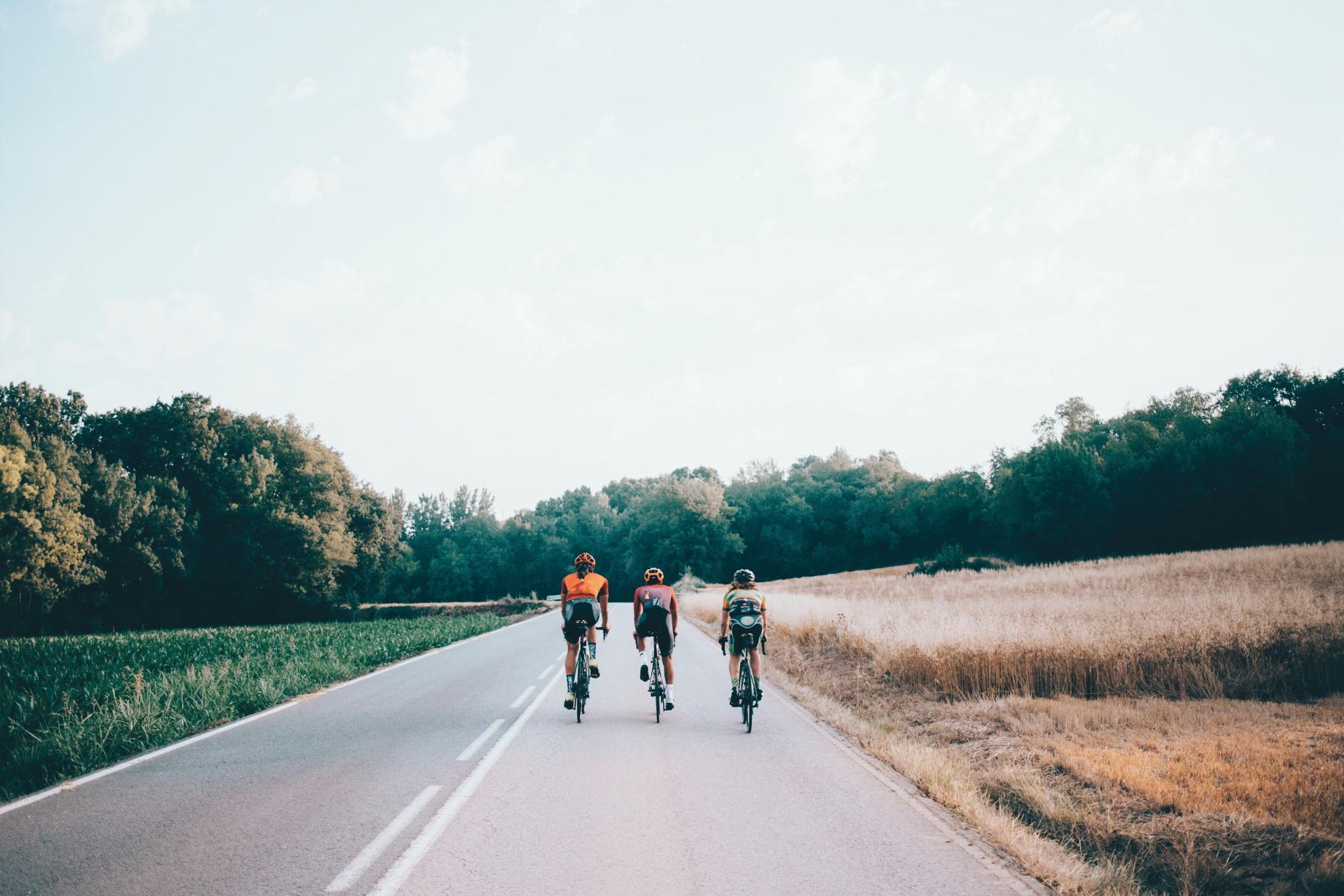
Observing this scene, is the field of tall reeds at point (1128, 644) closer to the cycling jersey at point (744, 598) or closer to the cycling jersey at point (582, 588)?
the cycling jersey at point (744, 598)

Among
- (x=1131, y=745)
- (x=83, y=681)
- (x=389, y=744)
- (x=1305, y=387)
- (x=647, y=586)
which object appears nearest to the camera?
(x=1131, y=745)

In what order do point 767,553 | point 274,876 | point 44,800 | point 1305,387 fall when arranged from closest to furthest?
point 274,876 → point 44,800 → point 1305,387 → point 767,553

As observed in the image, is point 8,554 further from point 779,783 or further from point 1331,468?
point 1331,468

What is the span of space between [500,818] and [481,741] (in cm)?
299

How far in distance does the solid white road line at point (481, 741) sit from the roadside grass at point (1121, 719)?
4.25m

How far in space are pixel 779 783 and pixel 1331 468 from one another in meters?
63.7

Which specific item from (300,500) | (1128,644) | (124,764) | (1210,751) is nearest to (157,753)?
(124,764)

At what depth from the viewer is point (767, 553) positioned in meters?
96.3

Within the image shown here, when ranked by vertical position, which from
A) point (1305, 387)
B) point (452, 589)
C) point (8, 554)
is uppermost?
point (1305, 387)

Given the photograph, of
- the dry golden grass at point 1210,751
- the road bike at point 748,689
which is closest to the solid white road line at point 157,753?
the road bike at point 748,689

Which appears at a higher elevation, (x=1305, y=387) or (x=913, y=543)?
(x=1305, y=387)

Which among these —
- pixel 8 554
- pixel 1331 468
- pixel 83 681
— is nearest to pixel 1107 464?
Answer: pixel 1331 468

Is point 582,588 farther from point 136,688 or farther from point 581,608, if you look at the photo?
point 136,688

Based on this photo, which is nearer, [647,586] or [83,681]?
[647,586]
